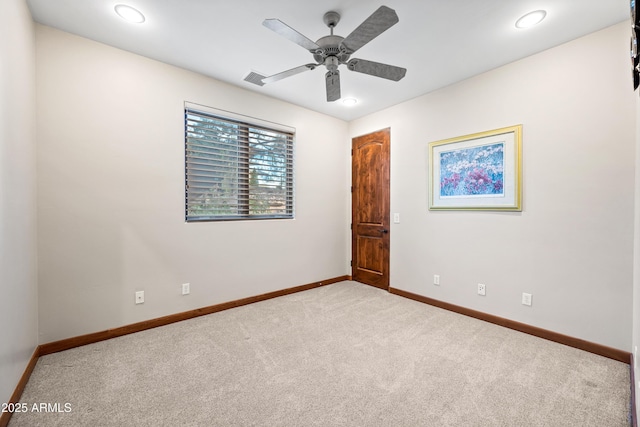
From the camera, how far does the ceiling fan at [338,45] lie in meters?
1.61

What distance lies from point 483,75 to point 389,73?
1.46m

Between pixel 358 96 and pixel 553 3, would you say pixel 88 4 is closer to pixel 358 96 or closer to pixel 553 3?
pixel 358 96

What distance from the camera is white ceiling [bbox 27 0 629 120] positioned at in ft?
6.29

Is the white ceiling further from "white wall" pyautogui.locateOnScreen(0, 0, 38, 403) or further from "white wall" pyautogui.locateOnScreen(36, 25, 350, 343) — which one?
"white wall" pyautogui.locateOnScreen(0, 0, 38, 403)

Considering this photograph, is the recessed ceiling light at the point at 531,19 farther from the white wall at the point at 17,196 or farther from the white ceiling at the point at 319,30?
the white wall at the point at 17,196

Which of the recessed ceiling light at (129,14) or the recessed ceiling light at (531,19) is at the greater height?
the recessed ceiling light at (129,14)

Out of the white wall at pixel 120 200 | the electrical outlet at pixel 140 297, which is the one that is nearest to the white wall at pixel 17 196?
the white wall at pixel 120 200

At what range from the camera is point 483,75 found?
2.88m

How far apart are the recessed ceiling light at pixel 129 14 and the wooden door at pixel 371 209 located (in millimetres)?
2940

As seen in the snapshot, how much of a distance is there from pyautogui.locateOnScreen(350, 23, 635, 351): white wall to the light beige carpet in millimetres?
398

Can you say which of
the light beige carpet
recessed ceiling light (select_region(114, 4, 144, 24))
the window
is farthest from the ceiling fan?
the light beige carpet

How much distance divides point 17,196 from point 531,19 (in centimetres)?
372

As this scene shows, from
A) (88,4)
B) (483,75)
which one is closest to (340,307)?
(483,75)

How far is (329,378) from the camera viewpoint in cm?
189
